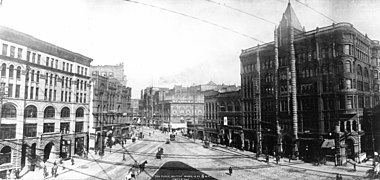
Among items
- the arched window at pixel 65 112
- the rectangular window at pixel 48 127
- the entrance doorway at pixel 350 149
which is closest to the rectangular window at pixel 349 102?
the entrance doorway at pixel 350 149

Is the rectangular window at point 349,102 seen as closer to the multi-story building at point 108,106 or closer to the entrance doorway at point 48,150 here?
the multi-story building at point 108,106

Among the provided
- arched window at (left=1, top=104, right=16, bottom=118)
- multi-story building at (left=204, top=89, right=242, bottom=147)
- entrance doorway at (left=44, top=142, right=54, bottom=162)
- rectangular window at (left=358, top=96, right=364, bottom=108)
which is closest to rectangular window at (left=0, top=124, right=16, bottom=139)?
arched window at (left=1, top=104, right=16, bottom=118)

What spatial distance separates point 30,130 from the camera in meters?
14.9

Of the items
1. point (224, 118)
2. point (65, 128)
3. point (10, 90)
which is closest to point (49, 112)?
point (65, 128)

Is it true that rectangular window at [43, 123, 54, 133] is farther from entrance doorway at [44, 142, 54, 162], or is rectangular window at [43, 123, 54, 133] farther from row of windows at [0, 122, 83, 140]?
entrance doorway at [44, 142, 54, 162]

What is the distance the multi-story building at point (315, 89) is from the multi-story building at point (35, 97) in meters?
18.2

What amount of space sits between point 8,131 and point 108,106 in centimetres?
2116

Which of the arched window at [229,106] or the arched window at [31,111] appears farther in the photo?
the arched window at [229,106]

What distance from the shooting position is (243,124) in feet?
108

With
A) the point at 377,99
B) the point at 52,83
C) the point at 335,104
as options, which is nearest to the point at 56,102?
the point at 52,83

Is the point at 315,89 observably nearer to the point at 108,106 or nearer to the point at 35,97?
the point at 35,97

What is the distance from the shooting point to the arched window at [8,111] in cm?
1309

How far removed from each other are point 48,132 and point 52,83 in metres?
→ 3.24

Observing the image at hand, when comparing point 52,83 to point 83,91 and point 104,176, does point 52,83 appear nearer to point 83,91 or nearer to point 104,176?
point 83,91
